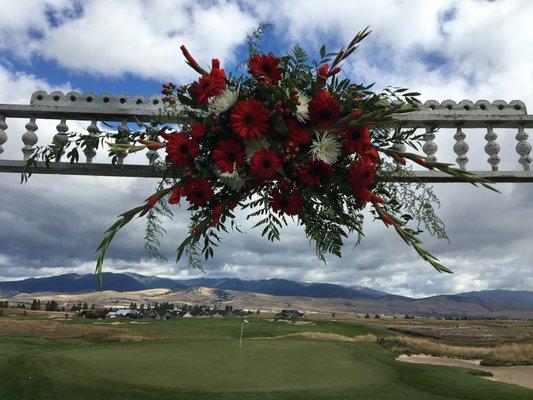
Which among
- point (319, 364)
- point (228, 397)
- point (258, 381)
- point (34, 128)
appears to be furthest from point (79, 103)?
point (319, 364)

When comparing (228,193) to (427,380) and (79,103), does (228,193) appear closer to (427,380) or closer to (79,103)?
(79,103)

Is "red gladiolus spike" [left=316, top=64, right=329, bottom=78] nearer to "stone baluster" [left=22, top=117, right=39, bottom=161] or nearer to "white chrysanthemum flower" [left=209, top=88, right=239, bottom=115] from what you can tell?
"white chrysanthemum flower" [left=209, top=88, right=239, bottom=115]

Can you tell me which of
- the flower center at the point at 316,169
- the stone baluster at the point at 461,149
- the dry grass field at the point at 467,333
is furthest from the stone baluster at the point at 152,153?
the dry grass field at the point at 467,333

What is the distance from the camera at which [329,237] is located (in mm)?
3285

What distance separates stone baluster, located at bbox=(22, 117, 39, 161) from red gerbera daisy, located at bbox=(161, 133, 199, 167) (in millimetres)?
2106

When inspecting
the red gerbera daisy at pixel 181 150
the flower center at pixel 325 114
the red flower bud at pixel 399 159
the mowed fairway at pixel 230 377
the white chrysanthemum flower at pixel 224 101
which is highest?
the white chrysanthemum flower at pixel 224 101

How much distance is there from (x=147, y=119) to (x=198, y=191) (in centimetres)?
160

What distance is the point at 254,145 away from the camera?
287 centimetres

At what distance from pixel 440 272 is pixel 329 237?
0.86 meters

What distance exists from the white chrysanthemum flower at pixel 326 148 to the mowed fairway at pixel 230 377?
503cm

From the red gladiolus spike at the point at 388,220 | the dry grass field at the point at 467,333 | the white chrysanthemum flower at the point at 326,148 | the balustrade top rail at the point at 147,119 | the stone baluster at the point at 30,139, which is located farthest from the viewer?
the dry grass field at the point at 467,333

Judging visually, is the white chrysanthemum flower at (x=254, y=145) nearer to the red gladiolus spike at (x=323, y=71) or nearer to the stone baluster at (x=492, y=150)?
the red gladiolus spike at (x=323, y=71)

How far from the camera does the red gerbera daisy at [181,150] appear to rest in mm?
2865

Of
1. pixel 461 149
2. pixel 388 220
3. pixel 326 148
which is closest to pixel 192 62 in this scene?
pixel 326 148
